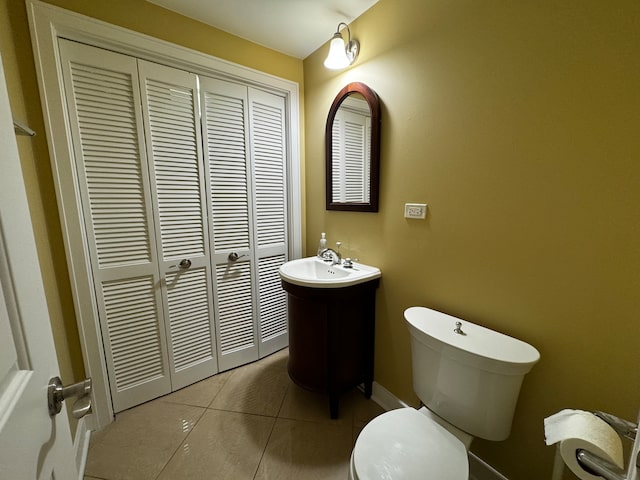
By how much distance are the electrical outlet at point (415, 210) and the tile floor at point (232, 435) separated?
1.20 m

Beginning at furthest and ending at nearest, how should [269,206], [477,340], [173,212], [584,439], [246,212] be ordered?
[269,206] → [246,212] → [173,212] → [477,340] → [584,439]

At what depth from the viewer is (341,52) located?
59.1 inches

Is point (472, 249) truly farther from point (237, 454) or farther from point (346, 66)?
point (237, 454)

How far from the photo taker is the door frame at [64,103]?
1197 millimetres

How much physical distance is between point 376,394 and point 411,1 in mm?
2170

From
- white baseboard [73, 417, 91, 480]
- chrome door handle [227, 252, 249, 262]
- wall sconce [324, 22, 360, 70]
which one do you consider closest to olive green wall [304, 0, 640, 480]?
wall sconce [324, 22, 360, 70]

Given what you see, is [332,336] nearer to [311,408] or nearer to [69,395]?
[311,408]

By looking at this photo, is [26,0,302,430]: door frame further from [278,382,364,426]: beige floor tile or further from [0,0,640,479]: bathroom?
[278,382,364,426]: beige floor tile

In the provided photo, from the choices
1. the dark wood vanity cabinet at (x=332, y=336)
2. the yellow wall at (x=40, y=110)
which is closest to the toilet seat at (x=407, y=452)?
the dark wood vanity cabinet at (x=332, y=336)

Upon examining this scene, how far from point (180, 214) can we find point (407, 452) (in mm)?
1632

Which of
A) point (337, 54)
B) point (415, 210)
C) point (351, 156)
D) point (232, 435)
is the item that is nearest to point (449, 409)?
point (415, 210)

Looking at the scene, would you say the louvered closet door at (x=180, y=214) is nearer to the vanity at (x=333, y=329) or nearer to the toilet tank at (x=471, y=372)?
the vanity at (x=333, y=329)

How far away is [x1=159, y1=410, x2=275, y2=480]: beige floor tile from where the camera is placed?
1260 millimetres

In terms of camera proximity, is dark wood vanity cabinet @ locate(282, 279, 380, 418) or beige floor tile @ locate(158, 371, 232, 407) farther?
beige floor tile @ locate(158, 371, 232, 407)
